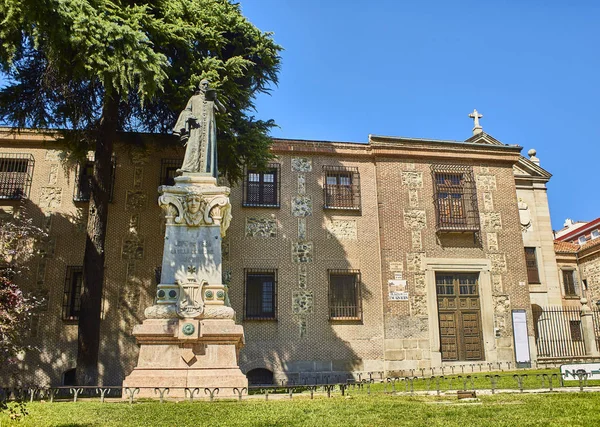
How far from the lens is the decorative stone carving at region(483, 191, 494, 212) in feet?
67.6

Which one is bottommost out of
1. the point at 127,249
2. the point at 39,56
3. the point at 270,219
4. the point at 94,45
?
the point at 127,249

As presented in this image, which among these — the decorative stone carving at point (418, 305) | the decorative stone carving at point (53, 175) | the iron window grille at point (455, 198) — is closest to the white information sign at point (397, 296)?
the decorative stone carving at point (418, 305)

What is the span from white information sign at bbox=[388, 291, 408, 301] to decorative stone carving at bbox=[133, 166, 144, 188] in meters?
9.44

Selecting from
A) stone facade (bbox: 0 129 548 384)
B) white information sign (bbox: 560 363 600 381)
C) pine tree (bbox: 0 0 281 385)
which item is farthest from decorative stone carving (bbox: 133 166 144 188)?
white information sign (bbox: 560 363 600 381)

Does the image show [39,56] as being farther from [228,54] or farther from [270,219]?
[270,219]

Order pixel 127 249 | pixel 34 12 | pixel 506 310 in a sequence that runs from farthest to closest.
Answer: pixel 506 310, pixel 127 249, pixel 34 12

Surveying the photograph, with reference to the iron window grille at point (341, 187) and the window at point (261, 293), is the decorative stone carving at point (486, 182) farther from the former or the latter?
the window at point (261, 293)

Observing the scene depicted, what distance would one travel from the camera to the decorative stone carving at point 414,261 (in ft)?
63.5

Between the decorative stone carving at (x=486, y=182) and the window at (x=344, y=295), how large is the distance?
603 cm

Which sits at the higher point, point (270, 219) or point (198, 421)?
point (270, 219)

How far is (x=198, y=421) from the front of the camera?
21.3ft

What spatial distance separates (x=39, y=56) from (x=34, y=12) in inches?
188

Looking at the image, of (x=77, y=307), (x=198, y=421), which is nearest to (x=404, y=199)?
(x=77, y=307)

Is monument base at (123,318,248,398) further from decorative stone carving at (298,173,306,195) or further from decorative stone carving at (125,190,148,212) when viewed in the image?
decorative stone carving at (298,173,306,195)
